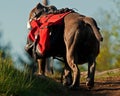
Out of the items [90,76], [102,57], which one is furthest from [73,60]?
[102,57]

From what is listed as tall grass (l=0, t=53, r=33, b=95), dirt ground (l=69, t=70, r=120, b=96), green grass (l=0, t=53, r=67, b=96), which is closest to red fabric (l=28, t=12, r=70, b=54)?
dirt ground (l=69, t=70, r=120, b=96)

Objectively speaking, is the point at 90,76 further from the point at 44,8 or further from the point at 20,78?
the point at 44,8

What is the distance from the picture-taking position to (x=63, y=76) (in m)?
13.9

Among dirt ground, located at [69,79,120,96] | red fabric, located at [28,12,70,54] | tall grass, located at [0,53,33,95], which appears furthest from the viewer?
red fabric, located at [28,12,70,54]

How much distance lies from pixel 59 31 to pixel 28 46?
1216 mm

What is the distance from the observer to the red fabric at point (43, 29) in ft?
44.0

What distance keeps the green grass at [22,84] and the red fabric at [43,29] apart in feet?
4.57

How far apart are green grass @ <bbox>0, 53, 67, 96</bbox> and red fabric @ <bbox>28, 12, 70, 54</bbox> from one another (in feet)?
4.57

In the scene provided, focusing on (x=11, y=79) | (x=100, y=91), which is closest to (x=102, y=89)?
(x=100, y=91)

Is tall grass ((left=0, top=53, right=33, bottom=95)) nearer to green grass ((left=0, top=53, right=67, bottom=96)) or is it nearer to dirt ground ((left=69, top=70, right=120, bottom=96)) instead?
green grass ((left=0, top=53, right=67, bottom=96))

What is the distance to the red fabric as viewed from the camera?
1341 cm

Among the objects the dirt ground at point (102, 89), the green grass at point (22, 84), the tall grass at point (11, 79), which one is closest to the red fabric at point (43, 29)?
the dirt ground at point (102, 89)

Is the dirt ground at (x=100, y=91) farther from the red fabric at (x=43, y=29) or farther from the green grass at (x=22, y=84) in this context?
the red fabric at (x=43, y=29)

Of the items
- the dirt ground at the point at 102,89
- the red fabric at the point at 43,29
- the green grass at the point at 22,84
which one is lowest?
the dirt ground at the point at 102,89
